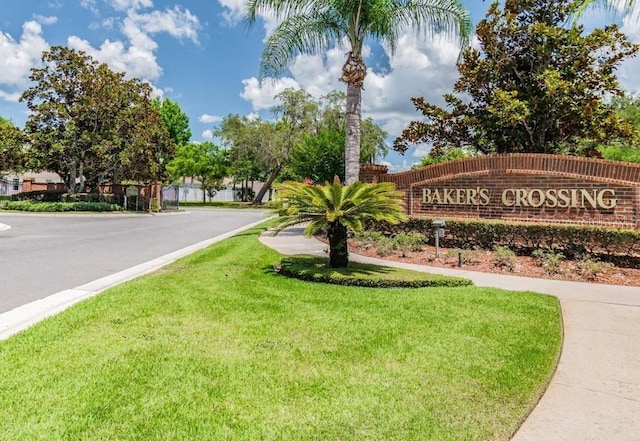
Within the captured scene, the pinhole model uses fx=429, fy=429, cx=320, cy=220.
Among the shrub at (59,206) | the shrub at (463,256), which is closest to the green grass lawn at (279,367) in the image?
the shrub at (463,256)

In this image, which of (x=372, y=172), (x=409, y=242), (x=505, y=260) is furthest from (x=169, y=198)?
(x=505, y=260)

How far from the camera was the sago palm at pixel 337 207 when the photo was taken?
23.8 feet

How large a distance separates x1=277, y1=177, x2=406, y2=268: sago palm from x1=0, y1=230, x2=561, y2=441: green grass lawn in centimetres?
178

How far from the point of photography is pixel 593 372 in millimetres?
3582

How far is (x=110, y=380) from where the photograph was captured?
3225mm

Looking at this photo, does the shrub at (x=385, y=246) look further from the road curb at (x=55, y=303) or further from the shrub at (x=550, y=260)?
the road curb at (x=55, y=303)

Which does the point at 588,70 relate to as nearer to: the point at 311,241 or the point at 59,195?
the point at 311,241

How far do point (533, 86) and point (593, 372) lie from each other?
10832 mm

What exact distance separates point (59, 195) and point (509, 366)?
1489 inches

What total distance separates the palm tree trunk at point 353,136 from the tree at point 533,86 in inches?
118

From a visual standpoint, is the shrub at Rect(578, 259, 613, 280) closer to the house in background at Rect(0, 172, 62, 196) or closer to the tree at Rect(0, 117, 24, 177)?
the tree at Rect(0, 117, 24, 177)

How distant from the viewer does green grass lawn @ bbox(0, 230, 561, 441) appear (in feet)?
8.81

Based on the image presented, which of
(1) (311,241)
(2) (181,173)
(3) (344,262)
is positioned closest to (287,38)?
(1) (311,241)

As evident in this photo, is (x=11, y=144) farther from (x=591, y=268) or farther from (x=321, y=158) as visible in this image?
(x=591, y=268)
